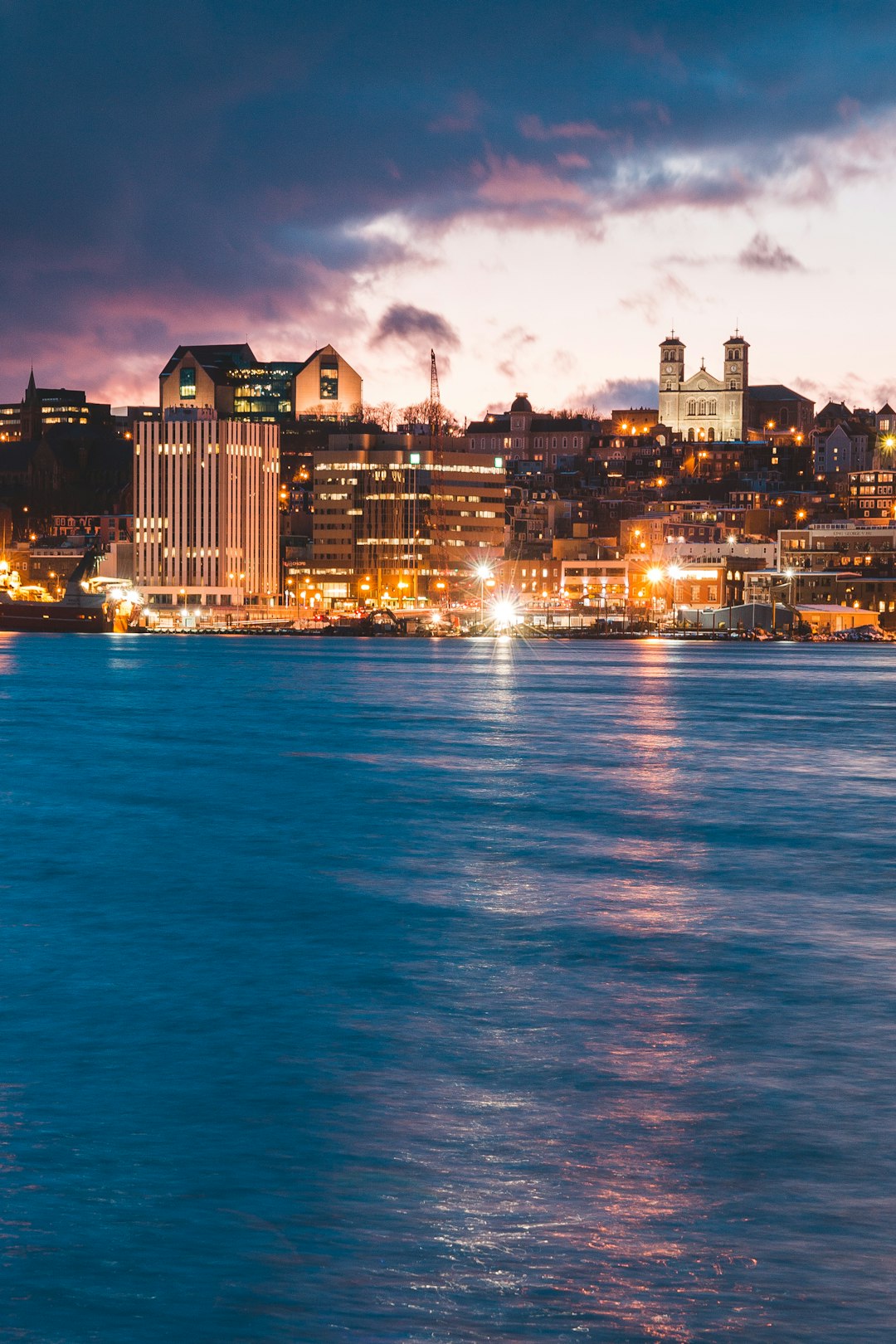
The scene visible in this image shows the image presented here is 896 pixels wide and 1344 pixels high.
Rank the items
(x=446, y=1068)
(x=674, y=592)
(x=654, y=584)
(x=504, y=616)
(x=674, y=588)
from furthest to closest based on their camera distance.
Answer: (x=674, y=592) → (x=674, y=588) → (x=504, y=616) → (x=654, y=584) → (x=446, y=1068)

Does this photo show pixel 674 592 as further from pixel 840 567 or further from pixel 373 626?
pixel 373 626

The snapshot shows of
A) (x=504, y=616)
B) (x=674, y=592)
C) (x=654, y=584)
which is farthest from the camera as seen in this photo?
(x=674, y=592)

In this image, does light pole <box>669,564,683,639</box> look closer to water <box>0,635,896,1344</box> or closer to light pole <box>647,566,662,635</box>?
light pole <box>647,566,662,635</box>

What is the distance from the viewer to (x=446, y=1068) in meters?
14.2

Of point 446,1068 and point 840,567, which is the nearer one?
point 446,1068

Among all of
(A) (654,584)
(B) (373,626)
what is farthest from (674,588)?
(B) (373,626)

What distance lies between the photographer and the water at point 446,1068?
9.37m

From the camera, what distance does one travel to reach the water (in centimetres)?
937

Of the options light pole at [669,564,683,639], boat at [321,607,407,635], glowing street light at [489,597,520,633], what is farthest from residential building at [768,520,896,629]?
boat at [321,607,407,635]

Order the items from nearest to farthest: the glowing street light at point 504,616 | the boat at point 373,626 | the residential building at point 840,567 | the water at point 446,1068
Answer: the water at point 446,1068
the residential building at point 840,567
the boat at point 373,626
the glowing street light at point 504,616

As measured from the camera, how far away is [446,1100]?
13109 mm

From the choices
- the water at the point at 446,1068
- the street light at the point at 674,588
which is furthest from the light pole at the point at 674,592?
the water at the point at 446,1068

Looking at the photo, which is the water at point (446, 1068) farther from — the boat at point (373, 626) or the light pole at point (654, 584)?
the boat at point (373, 626)

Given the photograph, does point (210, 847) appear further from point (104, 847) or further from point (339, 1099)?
point (339, 1099)
